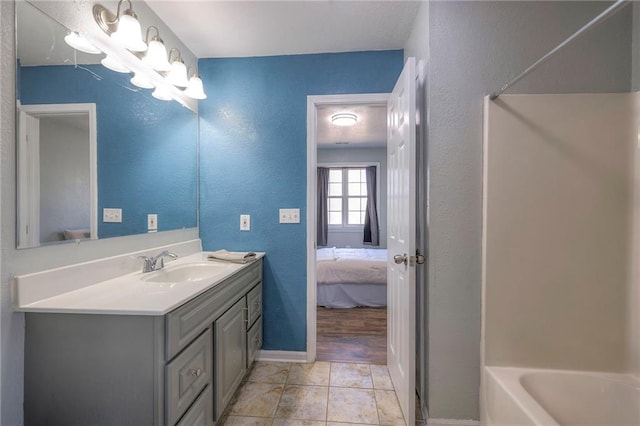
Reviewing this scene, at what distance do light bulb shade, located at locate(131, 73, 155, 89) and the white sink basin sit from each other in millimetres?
1101

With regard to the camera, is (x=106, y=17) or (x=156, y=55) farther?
(x=156, y=55)

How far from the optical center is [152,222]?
68.9 inches

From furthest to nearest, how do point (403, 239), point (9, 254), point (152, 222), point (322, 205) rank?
point (322, 205) < point (152, 222) < point (403, 239) < point (9, 254)

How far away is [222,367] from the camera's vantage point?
1.48m

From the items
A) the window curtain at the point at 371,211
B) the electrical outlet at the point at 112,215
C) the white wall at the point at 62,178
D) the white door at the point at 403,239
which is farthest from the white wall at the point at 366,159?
the white wall at the point at 62,178

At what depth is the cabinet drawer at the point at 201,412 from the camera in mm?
1161

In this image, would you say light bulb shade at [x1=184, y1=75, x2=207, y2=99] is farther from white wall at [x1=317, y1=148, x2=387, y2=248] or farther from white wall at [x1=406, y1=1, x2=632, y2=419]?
white wall at [x1=317, y1=148, x2=387, y2=248]

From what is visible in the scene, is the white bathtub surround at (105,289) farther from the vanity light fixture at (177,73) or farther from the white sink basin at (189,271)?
the vanity light fixture at (177,73)

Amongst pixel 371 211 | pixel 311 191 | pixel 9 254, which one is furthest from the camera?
pixel 371 211

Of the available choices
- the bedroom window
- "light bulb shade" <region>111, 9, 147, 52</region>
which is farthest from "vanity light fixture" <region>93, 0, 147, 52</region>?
the bedroom window

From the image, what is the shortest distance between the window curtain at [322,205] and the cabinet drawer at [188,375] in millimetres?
4396

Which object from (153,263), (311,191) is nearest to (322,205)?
(311,191)

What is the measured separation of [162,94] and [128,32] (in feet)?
1.53

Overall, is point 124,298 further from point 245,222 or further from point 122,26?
point 122,26
